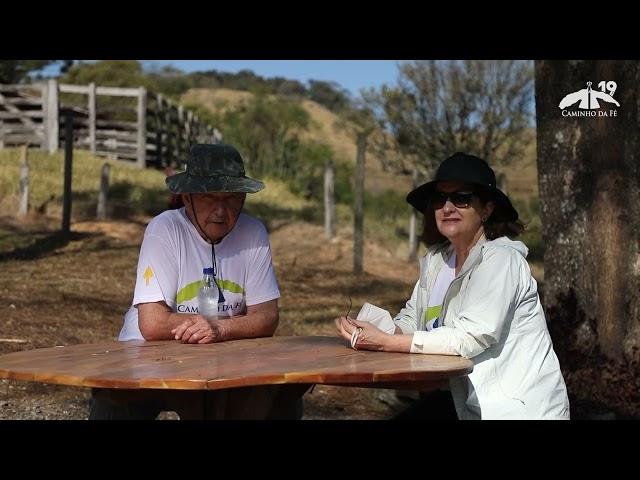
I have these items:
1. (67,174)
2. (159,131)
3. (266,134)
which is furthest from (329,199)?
(266,134)

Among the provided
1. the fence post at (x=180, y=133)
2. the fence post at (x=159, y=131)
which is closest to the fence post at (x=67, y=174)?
the fence post at (x=159, y=131)

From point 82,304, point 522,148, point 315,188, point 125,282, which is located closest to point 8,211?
point 125,282

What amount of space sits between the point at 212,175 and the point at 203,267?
0.38 metres

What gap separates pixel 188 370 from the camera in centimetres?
358

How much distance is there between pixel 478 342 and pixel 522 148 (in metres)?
24.0

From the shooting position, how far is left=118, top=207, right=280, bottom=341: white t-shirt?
4535 mm

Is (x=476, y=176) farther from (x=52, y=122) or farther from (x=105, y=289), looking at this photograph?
(x=52, y=122)

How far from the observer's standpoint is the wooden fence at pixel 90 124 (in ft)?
87.1

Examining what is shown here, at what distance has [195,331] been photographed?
173 inches

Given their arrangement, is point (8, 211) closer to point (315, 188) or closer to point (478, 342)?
point (315, 188)

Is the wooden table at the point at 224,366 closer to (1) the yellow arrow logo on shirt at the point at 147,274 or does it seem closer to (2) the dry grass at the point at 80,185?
(1) the yellow arrow logo on shirt at the point at 147,274

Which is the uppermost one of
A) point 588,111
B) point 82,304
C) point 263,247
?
point 588,111

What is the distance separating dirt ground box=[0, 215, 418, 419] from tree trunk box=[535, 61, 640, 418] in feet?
4.44

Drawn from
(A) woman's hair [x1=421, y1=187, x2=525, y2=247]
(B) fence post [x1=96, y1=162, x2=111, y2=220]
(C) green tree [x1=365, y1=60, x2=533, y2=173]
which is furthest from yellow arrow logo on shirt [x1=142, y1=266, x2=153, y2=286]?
(C) green tree [x1=365, y1=60, x2=533, y2=173]
